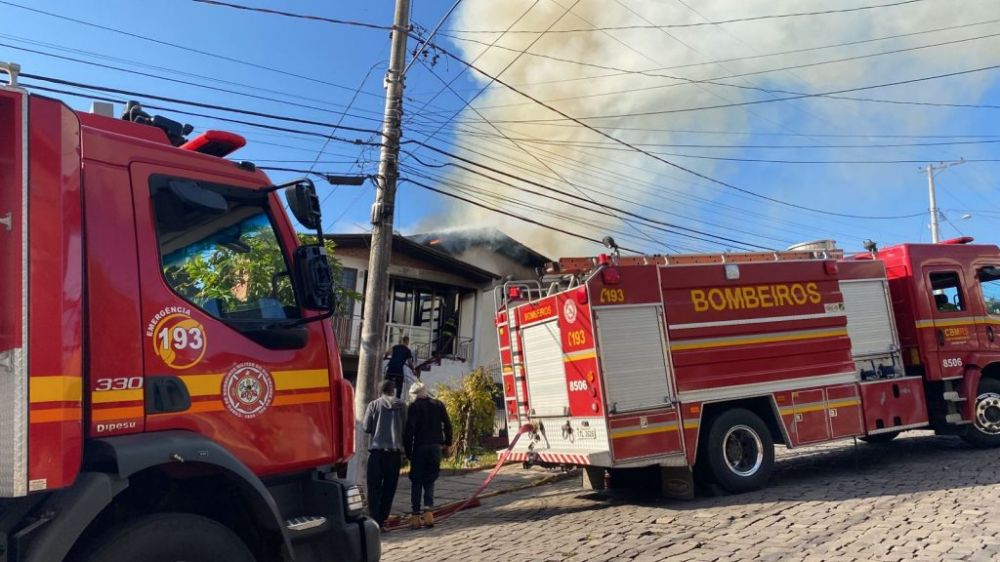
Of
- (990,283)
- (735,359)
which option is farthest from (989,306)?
(735,359)

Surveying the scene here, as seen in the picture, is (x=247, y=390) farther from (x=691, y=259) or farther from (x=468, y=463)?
(x=468, y=463)

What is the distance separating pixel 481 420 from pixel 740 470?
5.68 m

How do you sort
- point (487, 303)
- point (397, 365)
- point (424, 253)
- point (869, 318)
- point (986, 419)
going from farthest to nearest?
point (487, 303), point (424, 253), point (397, 365), point (986, 419), point (869, 318)

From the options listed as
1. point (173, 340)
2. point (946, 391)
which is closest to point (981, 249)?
point (946, 391)

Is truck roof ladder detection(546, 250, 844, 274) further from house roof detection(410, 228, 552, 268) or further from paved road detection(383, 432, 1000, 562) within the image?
house roof detection(410, 228, 552, 268)

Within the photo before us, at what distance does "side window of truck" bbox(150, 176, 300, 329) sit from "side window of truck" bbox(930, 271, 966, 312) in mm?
9544

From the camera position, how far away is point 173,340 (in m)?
3.59

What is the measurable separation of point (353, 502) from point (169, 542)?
1070 mm

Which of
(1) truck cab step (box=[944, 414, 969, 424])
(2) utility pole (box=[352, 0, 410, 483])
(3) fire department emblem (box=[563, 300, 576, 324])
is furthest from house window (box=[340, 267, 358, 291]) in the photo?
(1) truck cab step (box=[944, 414, 969, 424])

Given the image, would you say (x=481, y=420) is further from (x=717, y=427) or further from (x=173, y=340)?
(x=173, y=340)

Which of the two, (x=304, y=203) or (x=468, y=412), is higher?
(x=304, y=203)

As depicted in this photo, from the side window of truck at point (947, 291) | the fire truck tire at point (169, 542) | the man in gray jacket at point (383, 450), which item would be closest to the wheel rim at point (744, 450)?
the man in gray jacket at point (383, 450)

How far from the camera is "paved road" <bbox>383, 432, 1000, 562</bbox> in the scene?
5855 mm

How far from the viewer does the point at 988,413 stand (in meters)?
10.2
